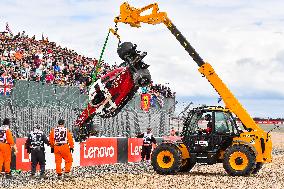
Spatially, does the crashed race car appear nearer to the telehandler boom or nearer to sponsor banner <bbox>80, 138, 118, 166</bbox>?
the telehandler boom

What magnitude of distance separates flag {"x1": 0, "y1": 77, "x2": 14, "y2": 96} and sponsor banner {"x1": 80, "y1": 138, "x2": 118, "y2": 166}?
340 centimetres

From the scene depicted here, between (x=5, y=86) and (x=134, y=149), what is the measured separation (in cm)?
655

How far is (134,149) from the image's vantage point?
82.7 feet

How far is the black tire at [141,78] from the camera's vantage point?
1577cm

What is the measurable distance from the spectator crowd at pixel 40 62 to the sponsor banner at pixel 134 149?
2.99 meters

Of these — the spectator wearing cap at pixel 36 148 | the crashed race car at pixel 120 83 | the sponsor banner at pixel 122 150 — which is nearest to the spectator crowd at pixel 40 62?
the sponsor banner at pixel 122 150

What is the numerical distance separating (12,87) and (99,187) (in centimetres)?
891

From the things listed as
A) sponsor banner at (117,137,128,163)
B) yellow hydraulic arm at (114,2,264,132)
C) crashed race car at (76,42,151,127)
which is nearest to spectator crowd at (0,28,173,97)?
sponsor banner at (117,137,128,163)

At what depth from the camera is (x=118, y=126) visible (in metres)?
26.8

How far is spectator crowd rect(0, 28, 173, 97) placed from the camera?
2725cm

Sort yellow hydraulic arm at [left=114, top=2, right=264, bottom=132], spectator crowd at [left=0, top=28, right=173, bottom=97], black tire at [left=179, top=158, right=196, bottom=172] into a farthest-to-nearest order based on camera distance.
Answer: spectator crowd at [left=0, top=28, right=173, bottom=97], black tire at [left=179, top=158, right=196, bottom=172], yellow hydraulic arm at [left=114, top=2, right=264, bottom=132]

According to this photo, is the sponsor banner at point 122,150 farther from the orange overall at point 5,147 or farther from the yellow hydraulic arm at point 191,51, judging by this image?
the orange overall at point 5,147

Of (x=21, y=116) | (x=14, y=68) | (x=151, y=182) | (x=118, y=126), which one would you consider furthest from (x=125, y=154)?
(x=151, y=182)

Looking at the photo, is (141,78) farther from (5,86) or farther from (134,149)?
(134,149)
